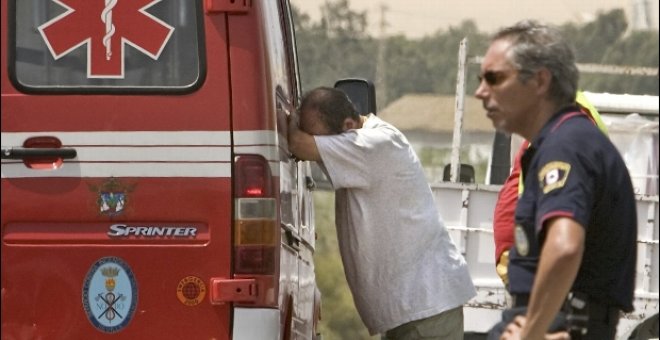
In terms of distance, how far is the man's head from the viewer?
4.46m

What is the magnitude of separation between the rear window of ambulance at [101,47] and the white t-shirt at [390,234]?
28.1 inches

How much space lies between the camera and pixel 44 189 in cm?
572

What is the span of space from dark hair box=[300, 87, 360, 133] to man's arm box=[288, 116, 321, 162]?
10 cm

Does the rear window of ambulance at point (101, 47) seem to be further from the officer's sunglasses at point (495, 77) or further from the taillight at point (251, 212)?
the officer's sunglasses at point (495, 77)

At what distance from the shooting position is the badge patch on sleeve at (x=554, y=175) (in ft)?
14.1

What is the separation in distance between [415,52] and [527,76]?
186 feet

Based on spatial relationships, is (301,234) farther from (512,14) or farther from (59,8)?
(512,14)

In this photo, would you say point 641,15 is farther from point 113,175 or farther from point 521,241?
point 521,241

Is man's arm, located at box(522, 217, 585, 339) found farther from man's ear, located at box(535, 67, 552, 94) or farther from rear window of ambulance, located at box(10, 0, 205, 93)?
rear window of ambulance, located at box(10, 0, 205, 93)

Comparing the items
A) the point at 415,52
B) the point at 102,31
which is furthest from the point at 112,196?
the point at 415,52

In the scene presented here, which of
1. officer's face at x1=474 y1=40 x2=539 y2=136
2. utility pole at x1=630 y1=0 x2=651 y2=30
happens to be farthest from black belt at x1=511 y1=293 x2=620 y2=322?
utility pole at x1=630 y1=0 x2=651 y2=30

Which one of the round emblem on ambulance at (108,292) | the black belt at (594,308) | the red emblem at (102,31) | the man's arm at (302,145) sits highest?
the red emblem at (102,31)

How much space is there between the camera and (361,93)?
7.26 m

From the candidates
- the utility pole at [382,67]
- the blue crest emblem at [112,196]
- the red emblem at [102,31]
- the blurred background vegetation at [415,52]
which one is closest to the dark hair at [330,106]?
the red emblem at [102,31]
